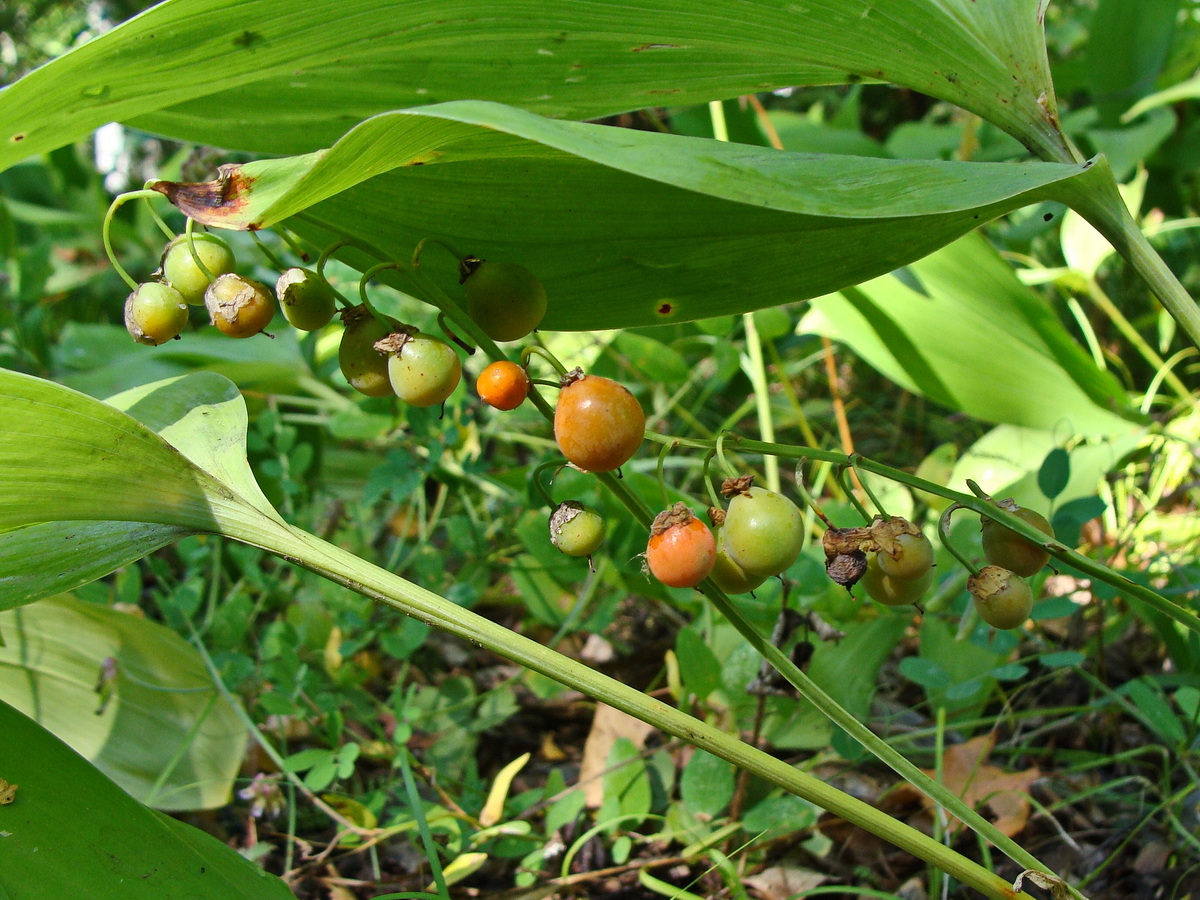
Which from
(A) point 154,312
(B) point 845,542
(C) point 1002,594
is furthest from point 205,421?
(C) point 1002,594

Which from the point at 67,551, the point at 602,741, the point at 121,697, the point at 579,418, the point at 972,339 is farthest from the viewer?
the point at 972,339

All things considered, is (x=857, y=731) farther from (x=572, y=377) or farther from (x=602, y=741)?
(x=602, y=741)

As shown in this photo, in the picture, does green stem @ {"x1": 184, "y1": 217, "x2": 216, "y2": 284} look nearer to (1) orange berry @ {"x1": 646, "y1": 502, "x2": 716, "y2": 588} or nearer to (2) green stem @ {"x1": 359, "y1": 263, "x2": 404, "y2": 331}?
(2) green stem @ {"x1": 359, "y1": 263, "x2": 404, "y2": 331}

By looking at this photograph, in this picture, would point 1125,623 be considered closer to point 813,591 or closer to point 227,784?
point 813,591

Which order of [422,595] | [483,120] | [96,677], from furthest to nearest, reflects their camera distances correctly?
[96,677] → [422,595] → [483,120]

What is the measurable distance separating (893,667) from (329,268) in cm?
100

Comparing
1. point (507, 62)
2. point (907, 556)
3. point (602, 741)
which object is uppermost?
point (507, 62)

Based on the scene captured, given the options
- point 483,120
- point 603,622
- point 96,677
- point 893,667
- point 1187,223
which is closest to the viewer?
point 483,120

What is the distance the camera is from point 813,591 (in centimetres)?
94

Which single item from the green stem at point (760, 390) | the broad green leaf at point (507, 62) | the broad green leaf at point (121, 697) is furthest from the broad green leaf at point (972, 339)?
the broad green leaf at point (121, 697)

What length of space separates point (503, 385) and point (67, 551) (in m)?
0.31

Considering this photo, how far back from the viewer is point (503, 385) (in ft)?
1.66

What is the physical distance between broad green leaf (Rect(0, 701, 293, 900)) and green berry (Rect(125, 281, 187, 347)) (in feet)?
0.97

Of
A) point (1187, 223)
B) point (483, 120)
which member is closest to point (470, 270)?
point (483, 120)
